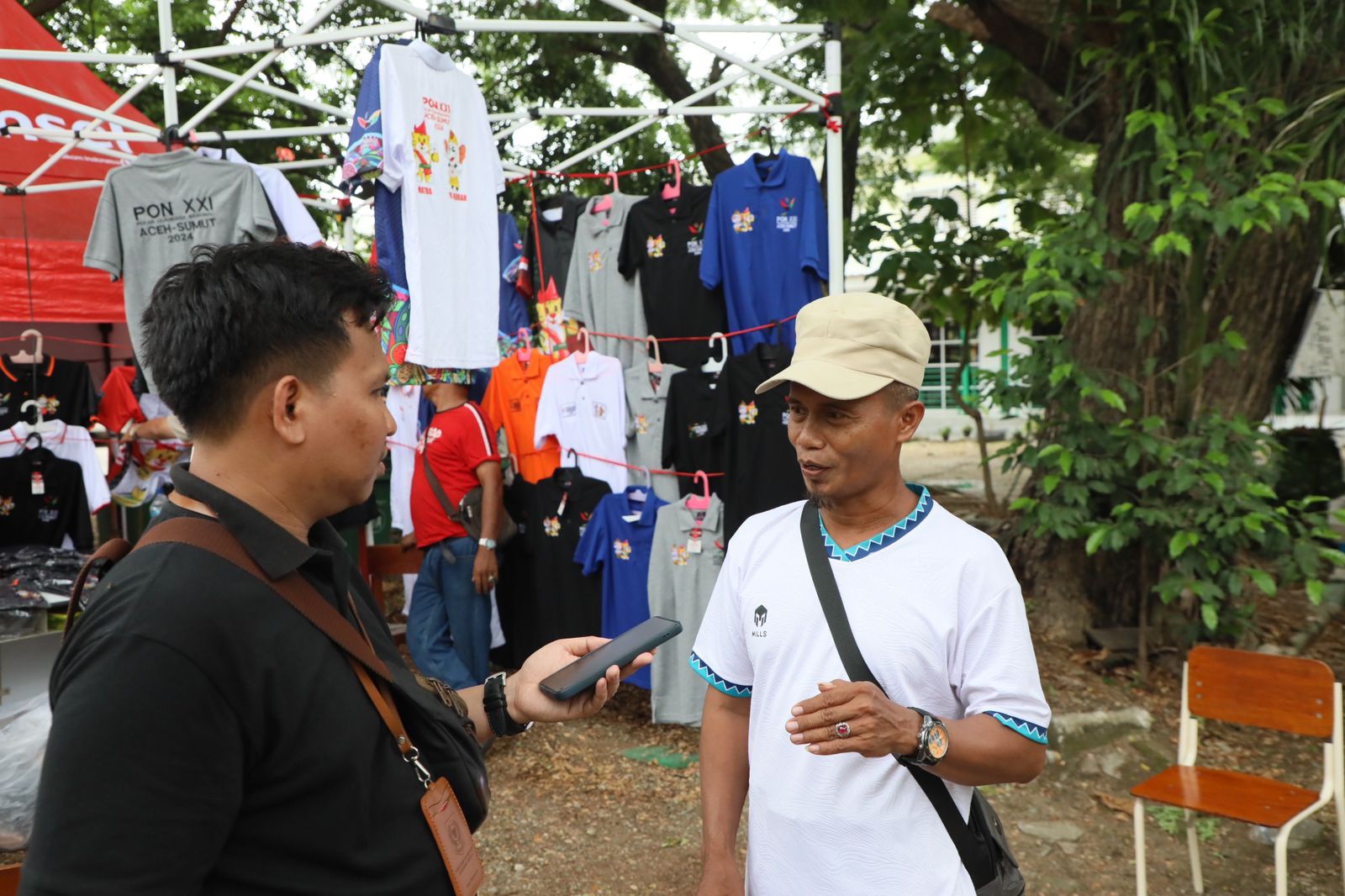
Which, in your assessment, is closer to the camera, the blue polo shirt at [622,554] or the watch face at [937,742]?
the watch face at [937,742]

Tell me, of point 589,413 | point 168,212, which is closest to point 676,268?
point 589,413

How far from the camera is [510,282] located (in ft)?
20.1

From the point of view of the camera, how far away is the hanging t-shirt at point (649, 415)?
17.4 ft

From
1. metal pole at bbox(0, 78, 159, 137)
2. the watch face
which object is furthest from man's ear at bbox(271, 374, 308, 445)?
metal pole at bbox(0, 78, 159, 137)

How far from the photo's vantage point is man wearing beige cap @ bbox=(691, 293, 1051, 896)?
5.30 ft

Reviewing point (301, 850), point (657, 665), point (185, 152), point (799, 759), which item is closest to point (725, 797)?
point (799, 759)

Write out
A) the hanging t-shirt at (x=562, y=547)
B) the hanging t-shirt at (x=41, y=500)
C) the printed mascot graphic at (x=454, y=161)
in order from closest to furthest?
the printed mascot graphic at (x=454, y=161), the hanging t-shirt at (x=562, y=547), the hanging t-shirt at (x=41, y=500)

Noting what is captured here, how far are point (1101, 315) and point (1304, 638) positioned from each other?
80.7 inches

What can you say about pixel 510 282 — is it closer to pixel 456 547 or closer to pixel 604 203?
pixel 604 203

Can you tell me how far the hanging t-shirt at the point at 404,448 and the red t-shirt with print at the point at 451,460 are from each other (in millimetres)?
1248

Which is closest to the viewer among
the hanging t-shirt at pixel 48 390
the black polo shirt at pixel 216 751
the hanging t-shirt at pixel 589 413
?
the black polo shirt at pixel 216 751

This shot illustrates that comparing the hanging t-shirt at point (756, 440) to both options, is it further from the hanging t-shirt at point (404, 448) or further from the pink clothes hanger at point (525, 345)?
the hanging t-shirt at point (404, 448)

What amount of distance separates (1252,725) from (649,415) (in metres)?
3.09

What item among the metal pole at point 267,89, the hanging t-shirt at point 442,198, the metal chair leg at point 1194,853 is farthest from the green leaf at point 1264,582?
the metal pole at point 267,89
